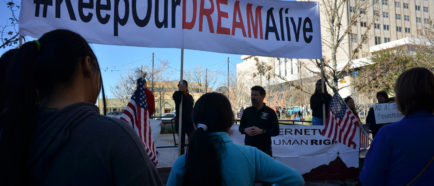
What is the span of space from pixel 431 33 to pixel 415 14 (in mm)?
61255

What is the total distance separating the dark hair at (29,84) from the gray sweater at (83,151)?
0.04m

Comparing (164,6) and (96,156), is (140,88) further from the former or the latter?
(96,156)

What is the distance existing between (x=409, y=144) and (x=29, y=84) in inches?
84.5

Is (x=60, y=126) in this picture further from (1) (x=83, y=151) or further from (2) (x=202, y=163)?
(2) (x=202, y=163)

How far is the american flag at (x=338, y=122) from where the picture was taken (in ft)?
18.5

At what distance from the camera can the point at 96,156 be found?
3.07 feet

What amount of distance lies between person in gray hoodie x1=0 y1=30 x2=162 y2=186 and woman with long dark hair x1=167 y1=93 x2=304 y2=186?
653mm

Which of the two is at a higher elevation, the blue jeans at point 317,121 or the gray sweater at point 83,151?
the gray sweater at point 83,151

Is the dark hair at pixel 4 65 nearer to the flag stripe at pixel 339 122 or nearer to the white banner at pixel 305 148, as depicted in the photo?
the white banner at pixel 305 148

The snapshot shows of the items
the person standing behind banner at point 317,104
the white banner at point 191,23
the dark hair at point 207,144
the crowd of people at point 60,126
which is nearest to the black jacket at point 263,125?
the white banner at point 191,23

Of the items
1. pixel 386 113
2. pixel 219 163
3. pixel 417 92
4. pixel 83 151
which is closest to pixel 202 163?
pixel 219 163

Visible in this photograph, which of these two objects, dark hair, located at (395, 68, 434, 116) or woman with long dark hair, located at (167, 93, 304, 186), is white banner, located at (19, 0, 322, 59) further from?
dark hair, located at (395, 68, 434, 116)

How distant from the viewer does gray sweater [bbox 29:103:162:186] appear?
2.99 feet

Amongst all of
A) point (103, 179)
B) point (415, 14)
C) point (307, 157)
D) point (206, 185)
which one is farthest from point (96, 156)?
point (415, 14)
